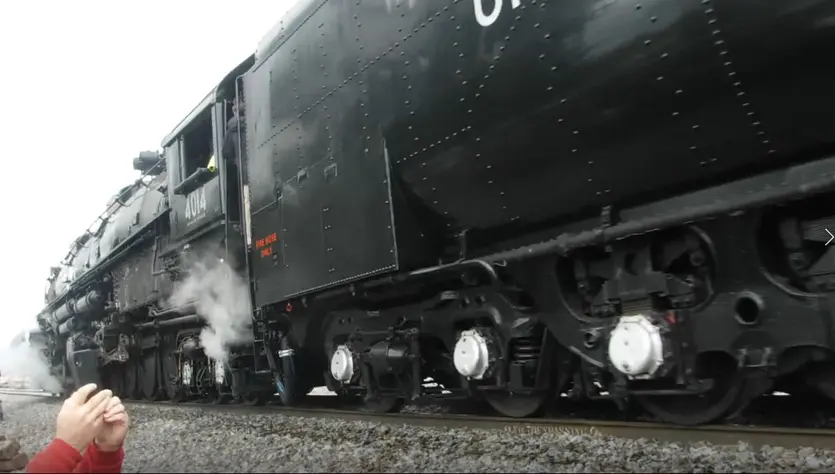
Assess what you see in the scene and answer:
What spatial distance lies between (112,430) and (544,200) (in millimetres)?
2659

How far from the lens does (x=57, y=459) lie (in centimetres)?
165

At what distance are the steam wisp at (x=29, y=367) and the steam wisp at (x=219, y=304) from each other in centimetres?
856

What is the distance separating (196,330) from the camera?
806cm

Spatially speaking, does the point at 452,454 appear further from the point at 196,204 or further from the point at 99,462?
the point at 196,204

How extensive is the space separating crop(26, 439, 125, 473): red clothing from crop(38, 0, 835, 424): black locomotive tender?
2.35 meters

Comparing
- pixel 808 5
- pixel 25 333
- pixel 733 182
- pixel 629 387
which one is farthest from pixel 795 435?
pixel 25 333

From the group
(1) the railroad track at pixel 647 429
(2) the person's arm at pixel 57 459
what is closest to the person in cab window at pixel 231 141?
(1) the railroad track at pixel 647 429

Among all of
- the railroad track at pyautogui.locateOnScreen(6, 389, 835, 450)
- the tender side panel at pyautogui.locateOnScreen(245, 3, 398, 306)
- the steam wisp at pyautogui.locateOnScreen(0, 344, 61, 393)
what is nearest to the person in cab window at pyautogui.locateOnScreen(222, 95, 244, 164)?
the tender side panel at pyautogui.locateOnScreen(245, 3, 398, 306)

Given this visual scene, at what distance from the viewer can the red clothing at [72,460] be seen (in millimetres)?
1633


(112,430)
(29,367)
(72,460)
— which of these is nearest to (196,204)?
(112,430)

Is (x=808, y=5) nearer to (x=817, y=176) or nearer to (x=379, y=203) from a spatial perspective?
(x=817, y=176)

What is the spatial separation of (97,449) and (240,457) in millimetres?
389

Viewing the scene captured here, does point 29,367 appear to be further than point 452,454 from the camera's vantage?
Yes

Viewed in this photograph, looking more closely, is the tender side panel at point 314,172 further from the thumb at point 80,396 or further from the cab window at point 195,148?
the thumb at point 80,396
